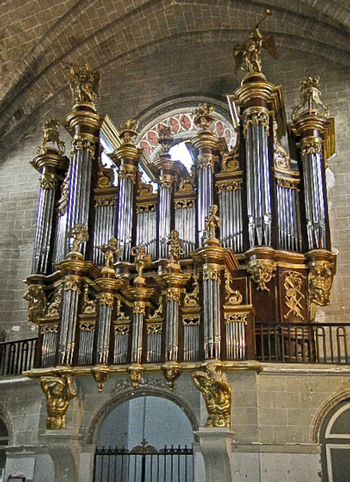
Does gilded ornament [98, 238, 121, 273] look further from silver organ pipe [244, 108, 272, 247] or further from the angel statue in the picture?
the angel statue

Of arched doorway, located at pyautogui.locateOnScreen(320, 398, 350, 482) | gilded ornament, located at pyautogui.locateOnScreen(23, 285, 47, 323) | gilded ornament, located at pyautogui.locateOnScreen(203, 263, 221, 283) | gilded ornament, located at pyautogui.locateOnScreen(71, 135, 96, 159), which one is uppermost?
gilded ornament, located at pyautogui.locateOnScreen(71, 135, 96, 159)

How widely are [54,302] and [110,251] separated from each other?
1.89 meters

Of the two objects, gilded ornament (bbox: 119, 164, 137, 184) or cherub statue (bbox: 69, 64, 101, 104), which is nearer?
gilded ornament (bbox: 119, 164, 137, 184)

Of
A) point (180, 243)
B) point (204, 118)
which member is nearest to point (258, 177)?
point (204, 118)

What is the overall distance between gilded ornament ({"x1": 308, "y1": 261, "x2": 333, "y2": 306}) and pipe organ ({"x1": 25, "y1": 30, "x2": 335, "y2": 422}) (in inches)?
0.9

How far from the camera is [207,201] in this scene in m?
15.4

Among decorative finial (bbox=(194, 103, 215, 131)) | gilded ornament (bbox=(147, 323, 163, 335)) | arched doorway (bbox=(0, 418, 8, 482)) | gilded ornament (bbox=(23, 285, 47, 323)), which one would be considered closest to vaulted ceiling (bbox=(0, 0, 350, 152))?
decorative finial (bbox=(194, 103, 215, 131))

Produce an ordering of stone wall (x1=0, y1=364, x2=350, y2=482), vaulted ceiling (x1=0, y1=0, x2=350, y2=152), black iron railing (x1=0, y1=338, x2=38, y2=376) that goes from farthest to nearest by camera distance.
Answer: vaulted ceiling (x1=0, y1=0, x2=350, y2=152) → black iron railing (x1=0, y1=338, x2=38, y2=376) → stone wall (x1=0, y1=364, x2=350, y2=482)

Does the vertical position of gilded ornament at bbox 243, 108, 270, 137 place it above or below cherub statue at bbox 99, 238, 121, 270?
above

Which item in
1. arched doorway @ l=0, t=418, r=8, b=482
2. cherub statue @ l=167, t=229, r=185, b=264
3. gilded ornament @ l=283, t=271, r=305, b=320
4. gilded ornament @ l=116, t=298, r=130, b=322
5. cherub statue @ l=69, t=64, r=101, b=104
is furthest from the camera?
cherub statue @ l=69, t=64, r=101, b=104

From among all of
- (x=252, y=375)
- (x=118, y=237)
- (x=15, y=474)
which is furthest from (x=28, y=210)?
(x=252, y=375)

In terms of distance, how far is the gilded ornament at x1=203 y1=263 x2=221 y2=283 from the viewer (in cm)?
1314

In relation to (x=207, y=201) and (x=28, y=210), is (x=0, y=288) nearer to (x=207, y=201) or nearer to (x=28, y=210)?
(x=28, y=210)

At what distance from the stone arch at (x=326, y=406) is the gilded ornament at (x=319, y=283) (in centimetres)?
236
